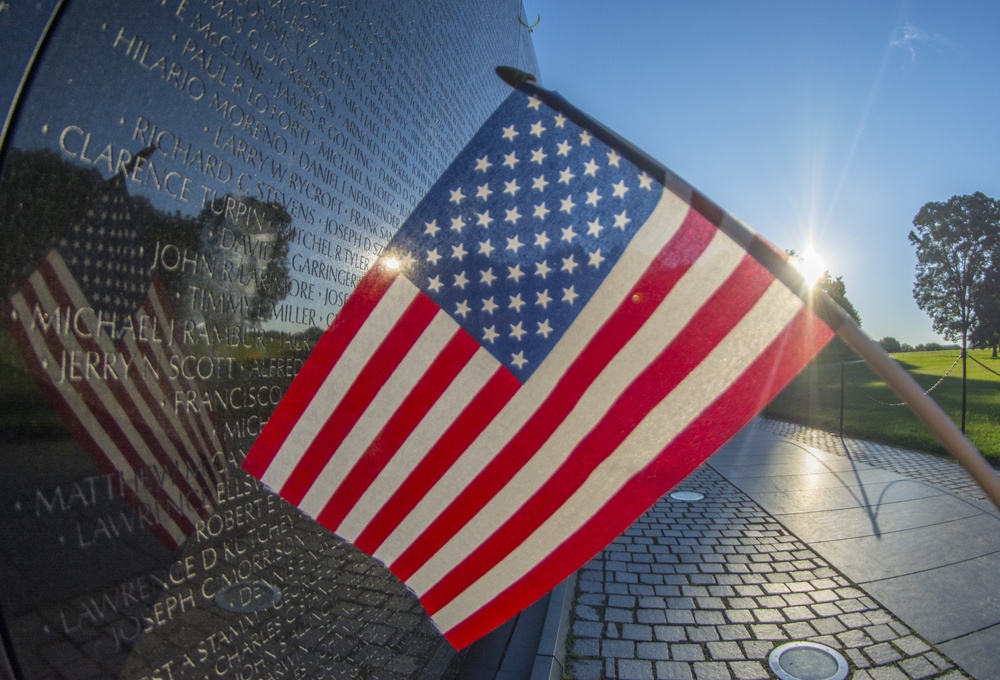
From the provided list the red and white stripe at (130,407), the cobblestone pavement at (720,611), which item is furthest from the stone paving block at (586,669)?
the red and white stripe at (130,407)

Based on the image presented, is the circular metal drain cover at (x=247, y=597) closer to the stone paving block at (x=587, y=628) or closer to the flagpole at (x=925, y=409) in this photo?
the flagpole at (x=925, y=409)

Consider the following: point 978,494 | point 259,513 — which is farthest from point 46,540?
point 978,494

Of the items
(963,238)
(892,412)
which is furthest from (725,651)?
(963,238)

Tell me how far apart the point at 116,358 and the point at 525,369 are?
1264 millimetres

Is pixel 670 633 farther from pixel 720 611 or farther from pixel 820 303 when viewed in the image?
pixel 820 303

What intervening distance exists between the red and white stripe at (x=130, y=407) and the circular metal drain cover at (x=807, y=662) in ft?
11.4

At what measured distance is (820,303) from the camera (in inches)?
55.6

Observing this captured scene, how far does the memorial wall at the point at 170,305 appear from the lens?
1483 millimetres

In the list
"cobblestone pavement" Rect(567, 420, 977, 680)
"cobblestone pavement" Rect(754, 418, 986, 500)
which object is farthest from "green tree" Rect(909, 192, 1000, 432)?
"cobblestone pavement" Rect(567, 420, 977, 680)

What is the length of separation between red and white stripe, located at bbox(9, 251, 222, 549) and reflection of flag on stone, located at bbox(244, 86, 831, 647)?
264mm

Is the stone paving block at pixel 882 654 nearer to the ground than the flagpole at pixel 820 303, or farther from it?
nearer to the ground

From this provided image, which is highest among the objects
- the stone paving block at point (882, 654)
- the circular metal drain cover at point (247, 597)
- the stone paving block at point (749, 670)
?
the stone paving block at point (882, 654)

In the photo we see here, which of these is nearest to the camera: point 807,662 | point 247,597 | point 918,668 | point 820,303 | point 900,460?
point 820,303

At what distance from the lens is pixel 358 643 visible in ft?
10.7
